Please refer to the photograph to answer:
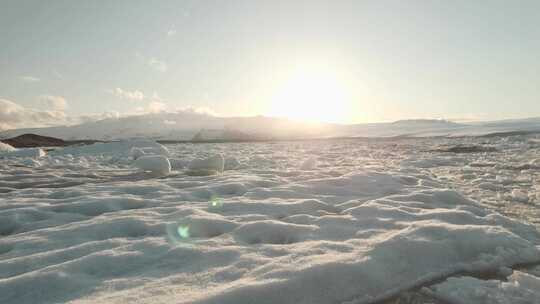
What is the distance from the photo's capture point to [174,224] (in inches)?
121

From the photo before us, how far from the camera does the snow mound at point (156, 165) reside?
288 inches

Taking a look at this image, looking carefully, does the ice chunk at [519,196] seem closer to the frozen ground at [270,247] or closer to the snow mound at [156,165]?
the frozen ground at [270,247]

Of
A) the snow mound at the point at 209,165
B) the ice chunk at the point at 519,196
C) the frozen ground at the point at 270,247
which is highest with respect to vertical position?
the snow mound at the point at 209,165

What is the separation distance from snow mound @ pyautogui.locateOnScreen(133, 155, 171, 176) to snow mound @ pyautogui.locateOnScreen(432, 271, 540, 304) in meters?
6.34

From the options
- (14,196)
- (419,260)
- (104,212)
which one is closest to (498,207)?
(419,260)

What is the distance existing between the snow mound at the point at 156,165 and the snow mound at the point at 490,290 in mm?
6341

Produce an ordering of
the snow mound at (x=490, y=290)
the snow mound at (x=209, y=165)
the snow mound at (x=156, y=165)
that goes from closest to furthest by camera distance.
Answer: the snow mound at (x=490, y=290), the snow mound at (x=156, y=165), the snow mound at (x=209, y=165)

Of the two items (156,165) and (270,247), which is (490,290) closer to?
(270,247)

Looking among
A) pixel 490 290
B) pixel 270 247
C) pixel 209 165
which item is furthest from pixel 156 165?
pixel 490 290

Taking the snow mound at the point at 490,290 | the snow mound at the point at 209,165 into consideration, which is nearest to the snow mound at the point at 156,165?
the snow mound at the point at 209,165

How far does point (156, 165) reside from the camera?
24.5 feet

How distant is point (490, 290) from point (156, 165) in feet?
22.8

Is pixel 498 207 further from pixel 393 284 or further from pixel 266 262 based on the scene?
pixel 266 262

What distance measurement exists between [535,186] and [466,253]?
3.87m
